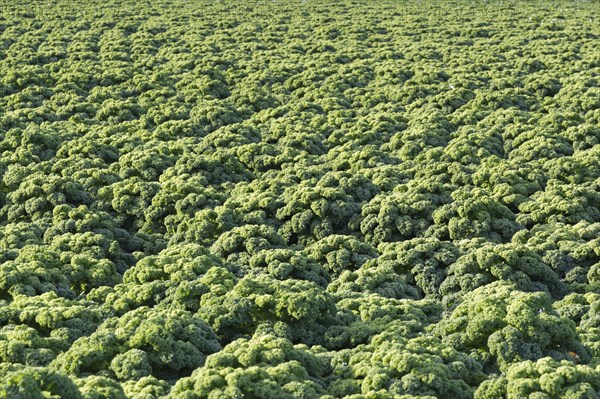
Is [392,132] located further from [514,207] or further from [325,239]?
[325,239]

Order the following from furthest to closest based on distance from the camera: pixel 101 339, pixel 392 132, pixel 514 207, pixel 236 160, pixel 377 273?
1. pixel 392 132
2. pixel 236 160
3. pixel 514 207
4. pixel 377 273
5. pixel 101 339

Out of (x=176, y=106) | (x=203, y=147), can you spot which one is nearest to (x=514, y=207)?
(x=203, y=147)

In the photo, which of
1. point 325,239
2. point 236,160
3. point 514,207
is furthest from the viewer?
point 236,160

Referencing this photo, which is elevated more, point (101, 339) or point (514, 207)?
point (101, 339)

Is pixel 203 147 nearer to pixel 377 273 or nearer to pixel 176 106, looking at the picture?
pixel 176 106

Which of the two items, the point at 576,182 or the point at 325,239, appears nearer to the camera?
the point at 325,239

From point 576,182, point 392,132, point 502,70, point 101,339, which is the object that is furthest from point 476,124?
point 101,339
